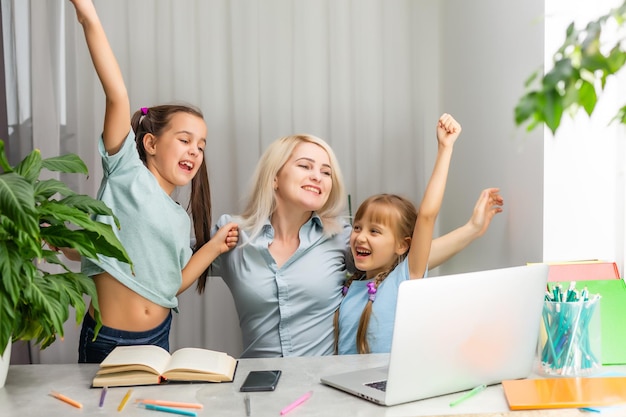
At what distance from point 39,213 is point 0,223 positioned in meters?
0.11

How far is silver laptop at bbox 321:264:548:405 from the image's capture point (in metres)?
1.31

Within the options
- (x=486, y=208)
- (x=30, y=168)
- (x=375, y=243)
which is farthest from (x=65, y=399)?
(x=486, y=208)

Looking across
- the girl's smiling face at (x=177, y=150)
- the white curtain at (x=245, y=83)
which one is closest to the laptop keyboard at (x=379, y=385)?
the girl's smiling face at (x=177, y=150)

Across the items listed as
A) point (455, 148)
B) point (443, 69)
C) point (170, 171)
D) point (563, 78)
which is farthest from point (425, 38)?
point (563, 78)

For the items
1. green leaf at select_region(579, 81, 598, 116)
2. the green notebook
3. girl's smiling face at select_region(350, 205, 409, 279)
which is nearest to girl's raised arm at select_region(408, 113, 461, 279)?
girl's smiling face at select_region(350, 205, 409, 279)

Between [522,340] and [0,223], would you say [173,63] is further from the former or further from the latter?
[522,340]

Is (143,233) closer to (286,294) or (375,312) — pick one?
(286,294)

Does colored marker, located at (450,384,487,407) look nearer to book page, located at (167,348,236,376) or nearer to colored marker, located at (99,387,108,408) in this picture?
book page, located at (167,348,236,376)

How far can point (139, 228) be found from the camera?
2.06 meters

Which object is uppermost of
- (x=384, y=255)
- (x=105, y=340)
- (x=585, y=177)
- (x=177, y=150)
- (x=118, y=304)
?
(x=177, y=150)

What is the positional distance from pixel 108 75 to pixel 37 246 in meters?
0.69

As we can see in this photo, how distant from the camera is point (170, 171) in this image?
2.19 m

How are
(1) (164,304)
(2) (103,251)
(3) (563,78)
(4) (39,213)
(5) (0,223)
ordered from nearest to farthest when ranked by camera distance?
(3) (563,78), (5) (0,223), (4) (39,213), (2) (103,251), (1) (164,304)

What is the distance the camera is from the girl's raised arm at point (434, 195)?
6.61 ft
